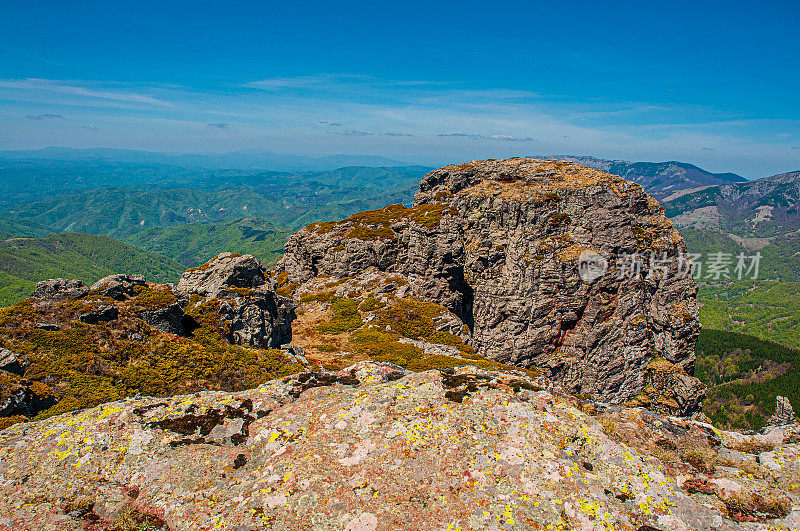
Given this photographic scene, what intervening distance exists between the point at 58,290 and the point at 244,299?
45.0 ft

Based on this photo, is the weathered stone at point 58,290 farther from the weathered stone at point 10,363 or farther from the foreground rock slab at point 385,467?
the foreground rock slab at point 385,467

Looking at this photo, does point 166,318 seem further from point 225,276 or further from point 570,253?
point 570,253

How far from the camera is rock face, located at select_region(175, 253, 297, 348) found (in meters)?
35.2

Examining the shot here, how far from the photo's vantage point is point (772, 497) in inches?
451

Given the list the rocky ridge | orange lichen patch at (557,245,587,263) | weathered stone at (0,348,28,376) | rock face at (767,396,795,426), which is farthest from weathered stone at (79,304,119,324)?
orange lichen patch at (557,245,587,263)

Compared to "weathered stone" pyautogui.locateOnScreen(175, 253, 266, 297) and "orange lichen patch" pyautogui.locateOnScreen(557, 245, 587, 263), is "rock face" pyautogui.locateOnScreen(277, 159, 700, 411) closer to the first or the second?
"orange lichen patch" pyautogui.locateOnScreen(557, 245, 587, 263)

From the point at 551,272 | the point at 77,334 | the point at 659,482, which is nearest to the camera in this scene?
the point at 659,482

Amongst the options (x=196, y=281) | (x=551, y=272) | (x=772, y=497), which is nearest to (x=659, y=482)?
(x=772, y=497)

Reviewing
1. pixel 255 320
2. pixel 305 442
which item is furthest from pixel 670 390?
pixel 305 442

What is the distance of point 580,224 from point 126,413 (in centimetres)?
5306

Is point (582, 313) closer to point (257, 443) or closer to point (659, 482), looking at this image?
point (659, 482)

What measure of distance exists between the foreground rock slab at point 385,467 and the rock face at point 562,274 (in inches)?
1340

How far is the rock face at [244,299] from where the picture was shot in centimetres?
3519

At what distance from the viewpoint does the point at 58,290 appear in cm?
2862
